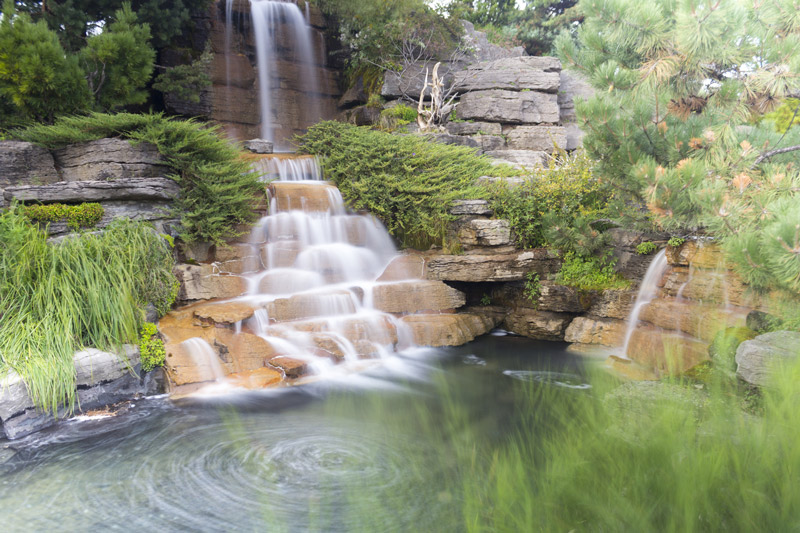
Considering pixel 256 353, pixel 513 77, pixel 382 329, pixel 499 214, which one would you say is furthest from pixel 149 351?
pixel 513 77

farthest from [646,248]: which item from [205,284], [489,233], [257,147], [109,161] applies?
[257,147]

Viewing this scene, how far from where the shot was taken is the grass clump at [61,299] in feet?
14.9

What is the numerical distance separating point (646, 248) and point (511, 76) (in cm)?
810

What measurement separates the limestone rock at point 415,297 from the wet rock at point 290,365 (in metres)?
1.64

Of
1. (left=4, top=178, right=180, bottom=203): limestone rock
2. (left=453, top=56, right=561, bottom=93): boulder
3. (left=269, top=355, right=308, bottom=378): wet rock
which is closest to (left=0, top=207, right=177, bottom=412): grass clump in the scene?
(left=4, top=178, right=180, bottom=203): limestone rock

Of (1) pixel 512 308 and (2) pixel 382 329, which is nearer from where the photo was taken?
(2) pixel 382 329

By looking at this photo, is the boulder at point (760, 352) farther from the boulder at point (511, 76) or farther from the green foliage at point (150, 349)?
the boulder at point (511, 76)

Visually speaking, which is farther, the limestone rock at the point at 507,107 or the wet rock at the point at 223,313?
the limestone rock at the point at 507,107

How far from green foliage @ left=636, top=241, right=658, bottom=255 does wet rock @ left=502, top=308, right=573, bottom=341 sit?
1.38m

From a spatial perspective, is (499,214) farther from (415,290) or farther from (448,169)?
(415,290)

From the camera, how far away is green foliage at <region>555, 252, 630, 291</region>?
721 centimetres

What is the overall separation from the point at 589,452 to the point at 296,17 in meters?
15.2

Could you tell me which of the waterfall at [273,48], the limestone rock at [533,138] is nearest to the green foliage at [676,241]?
the limestone rock at [533,138]

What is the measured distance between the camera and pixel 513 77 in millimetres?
13367
